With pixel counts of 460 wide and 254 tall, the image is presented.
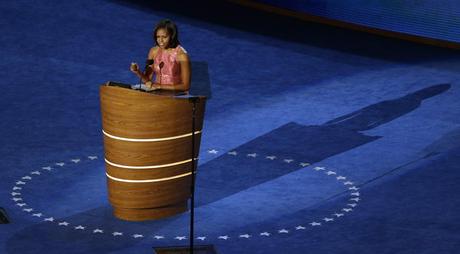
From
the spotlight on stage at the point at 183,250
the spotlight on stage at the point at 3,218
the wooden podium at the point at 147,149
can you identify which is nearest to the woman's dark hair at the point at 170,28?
the wooden podium at the point at 147,149

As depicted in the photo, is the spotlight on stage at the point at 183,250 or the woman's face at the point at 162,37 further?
the woman's face at the point at 162,37

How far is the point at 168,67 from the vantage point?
30.2ft

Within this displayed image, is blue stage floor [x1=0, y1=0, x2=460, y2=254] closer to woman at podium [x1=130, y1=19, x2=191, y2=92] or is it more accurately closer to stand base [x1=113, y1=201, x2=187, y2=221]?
stand base [x1=113, y1=201, x2=187, y2=221]

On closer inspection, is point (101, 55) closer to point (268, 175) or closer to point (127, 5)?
point (127, 5)

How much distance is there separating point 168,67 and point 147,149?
760 mm

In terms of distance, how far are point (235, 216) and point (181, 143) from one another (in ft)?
2.45

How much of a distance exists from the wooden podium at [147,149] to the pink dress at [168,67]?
1.46 feet

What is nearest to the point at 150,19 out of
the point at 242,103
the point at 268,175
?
the point at 242,103

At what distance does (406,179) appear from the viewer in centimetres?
1001

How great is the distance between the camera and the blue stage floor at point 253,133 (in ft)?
29.2

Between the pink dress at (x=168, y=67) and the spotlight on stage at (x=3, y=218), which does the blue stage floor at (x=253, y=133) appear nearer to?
the spotlight on stage at (x=3, y=218)

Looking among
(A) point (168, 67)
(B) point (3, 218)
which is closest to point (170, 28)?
(A) point (168, 67)

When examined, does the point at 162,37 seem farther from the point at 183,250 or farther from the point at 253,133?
the point at 253,133

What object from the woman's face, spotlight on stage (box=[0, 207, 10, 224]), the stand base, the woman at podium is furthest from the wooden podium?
spotlight on stage (box=[0, 207, 10, 224])
